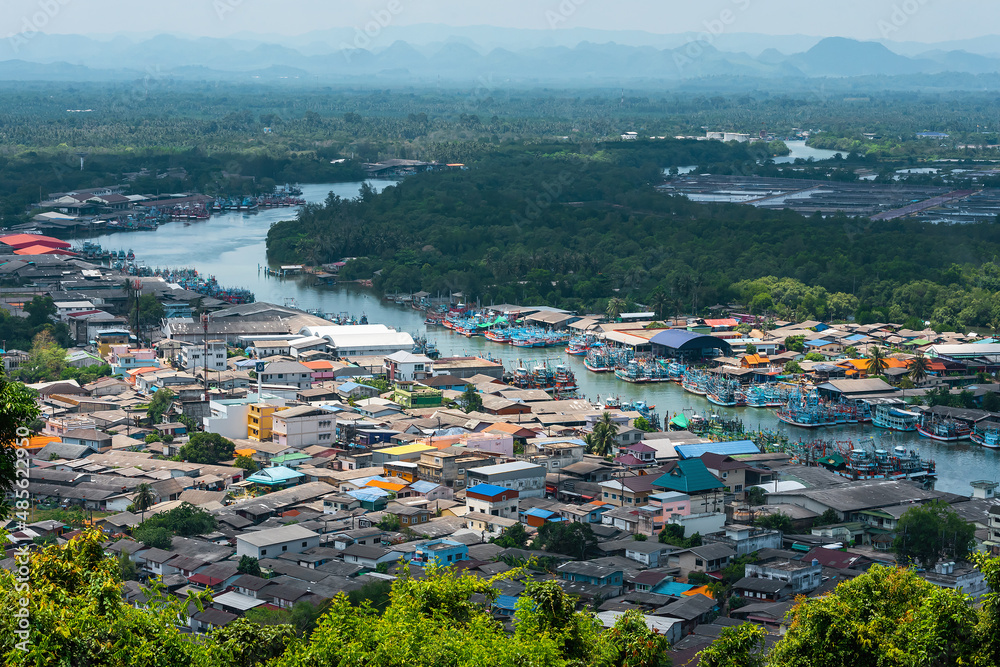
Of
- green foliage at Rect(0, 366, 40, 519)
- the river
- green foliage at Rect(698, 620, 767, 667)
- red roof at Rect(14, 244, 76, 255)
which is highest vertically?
green foliage at Rect(0, 366, 40, 519)

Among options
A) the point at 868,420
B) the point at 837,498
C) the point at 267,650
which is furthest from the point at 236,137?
the point at 267,650

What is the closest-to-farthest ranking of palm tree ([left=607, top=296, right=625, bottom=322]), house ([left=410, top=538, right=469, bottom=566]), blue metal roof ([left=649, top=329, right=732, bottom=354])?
house ([left=410, top=538, right=469, bottom=566]) → blue metal roof ([left=649, top=329, right=732, bottom=354]) → palm tree ([left=607, top=296, right=625, bottom=322])

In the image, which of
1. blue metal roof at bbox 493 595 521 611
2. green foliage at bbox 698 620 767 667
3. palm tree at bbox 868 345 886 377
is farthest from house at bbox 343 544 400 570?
palm tree at bbox 868 345 886 377

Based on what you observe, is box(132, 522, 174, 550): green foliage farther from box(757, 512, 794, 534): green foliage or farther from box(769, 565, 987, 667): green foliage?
box(769, 565, 987, 667): green foliage

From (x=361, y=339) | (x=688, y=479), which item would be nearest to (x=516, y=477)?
(x=688, y=479)

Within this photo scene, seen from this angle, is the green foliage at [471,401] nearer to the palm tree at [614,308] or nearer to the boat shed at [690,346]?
the boat shed at [690,346]

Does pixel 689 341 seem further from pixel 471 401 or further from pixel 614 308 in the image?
pixel 471 401

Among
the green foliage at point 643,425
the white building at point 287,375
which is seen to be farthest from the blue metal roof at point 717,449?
the white building at point 287,375
